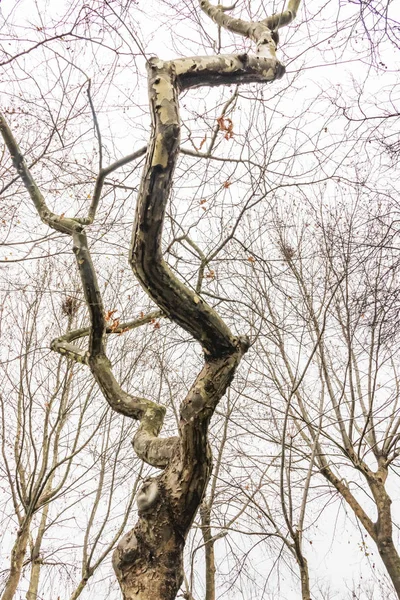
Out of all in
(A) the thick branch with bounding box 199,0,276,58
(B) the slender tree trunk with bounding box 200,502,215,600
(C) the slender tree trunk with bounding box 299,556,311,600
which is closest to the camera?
(A) the thick branch with bounding box 199,0,276,58

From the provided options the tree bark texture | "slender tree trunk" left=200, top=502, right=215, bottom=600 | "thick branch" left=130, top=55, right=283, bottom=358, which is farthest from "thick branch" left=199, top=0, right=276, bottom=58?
"slender tree trunk" left=200, top=502, right=215, bottom=600

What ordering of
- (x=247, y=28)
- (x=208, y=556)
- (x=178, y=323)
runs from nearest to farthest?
1. (x=178, y=323)
2. (x=247, y=28)
3. (x=208, y=556)

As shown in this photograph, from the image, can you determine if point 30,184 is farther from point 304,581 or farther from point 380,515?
point 380,515

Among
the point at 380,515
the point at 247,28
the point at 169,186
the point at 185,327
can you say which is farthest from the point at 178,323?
the point at 380,515

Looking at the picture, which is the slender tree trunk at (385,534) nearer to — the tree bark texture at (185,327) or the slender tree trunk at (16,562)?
the tree bark texture at (185,327)

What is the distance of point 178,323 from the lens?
2.26m

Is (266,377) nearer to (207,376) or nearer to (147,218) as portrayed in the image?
(207,376)

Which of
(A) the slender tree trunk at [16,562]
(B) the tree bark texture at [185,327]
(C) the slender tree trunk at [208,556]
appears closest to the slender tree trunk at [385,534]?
(C) the slender tree trunk at [208,556]

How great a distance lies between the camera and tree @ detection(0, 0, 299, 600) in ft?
6.11

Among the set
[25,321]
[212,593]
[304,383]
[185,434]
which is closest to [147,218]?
[185,434]

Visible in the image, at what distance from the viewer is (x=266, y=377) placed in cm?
554

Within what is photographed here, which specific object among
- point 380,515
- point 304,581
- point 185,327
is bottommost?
point 304,581

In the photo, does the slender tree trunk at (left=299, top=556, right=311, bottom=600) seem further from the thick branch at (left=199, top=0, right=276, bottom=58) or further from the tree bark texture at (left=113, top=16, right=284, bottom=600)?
the thick branch at (left=199, top=0, right=276, bottom=58)

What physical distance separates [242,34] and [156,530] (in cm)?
341
